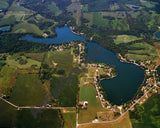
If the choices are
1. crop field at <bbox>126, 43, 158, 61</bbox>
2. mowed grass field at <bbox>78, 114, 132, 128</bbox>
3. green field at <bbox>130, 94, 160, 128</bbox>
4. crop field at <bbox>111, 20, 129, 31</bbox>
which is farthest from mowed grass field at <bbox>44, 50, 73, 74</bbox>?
crop field at <bbox>111, 20, 129, 31</bbox>

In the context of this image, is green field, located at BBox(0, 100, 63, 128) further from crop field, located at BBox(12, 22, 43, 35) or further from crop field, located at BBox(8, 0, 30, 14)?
crop field, located at BBox(8, 0, 30, 14)

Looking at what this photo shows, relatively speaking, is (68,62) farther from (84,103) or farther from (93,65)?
(84,103)

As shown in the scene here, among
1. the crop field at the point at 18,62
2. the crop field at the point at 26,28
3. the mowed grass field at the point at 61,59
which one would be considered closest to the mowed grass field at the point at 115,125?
the mowed grass field at the point at 61,59

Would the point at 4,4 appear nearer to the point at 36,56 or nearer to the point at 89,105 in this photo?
the point at 36,56

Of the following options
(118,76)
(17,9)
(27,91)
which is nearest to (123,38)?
(118,76)

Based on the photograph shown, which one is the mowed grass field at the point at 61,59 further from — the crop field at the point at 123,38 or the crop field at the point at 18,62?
the crop field at the point at 123,38

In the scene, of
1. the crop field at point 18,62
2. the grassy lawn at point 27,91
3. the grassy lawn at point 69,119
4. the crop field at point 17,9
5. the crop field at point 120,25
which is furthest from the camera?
the crop field at point 17,9

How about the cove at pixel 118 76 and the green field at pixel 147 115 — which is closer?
the green field at pixel 147 115
